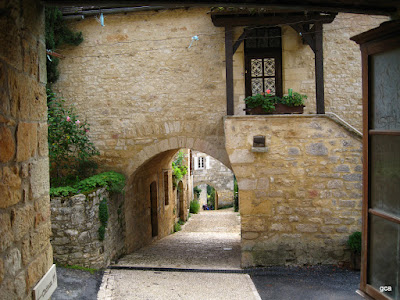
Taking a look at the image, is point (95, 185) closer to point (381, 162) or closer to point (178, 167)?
point (381, 162)

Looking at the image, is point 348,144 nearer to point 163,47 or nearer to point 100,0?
point 163,47

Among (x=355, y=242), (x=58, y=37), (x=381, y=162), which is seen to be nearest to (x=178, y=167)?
(x=58, y=37)

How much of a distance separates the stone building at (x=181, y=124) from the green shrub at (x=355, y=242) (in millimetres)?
132

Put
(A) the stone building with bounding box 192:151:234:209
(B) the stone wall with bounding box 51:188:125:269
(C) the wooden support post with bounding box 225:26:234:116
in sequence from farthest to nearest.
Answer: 1. (A) the stone building with bounding box 192:151:234:209
2. (C) the wooden support post with bounding box 225:26:234:116
3. (B) the stone wall with bounding box 51:188:125:269

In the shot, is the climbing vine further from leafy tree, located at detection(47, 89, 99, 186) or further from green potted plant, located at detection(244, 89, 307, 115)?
green potted plant, located at detection(244, 89, 307, 115)

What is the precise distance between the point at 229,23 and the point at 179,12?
1450 mm

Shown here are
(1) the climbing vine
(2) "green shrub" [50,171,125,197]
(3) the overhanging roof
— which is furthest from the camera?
(1) the climbing vine

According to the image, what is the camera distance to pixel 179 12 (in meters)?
8.05

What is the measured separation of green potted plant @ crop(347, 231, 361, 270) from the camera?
633cm

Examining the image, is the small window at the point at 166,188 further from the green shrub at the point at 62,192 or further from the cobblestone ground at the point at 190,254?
the green shrub at the point at 62,192

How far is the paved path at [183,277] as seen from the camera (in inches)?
217

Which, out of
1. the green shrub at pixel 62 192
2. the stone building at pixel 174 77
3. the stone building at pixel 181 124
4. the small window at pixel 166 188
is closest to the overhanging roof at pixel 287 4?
the stone building at pixel 181 124

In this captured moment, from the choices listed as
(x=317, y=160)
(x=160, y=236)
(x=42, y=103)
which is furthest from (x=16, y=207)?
(x=160, y=236)

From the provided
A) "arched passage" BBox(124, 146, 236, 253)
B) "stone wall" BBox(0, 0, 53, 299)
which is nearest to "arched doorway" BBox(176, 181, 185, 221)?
"arched passage" BBox(124, 146, 236, 253)
